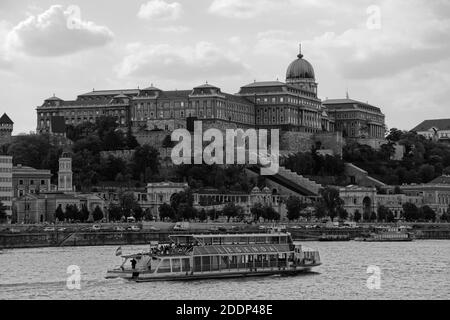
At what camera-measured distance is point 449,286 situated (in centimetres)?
6625

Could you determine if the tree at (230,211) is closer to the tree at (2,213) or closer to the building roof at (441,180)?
the tree at (2,213)

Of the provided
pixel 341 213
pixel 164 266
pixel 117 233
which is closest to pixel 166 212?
pixel 341 213

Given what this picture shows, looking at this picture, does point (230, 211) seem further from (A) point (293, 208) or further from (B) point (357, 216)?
(B) point (357, 216)

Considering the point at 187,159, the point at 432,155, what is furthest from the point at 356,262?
the point at 432,155

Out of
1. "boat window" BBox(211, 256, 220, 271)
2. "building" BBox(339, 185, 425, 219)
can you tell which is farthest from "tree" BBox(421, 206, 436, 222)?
"boat window" BBox(211, 256, 220, 271)

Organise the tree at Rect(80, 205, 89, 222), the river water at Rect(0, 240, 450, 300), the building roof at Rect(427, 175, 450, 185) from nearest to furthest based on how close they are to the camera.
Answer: the river water at Rect(0, 240, 450, 300) → the tree at Rect(80, 205, 89, 222) → the building roof at Rect(427, 175, 450, 185)

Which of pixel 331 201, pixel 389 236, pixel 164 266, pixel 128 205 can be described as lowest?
pixel 164 266

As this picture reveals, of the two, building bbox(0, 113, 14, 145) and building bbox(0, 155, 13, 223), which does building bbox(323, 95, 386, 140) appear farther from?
building bbox(0, 155, 13, 223)

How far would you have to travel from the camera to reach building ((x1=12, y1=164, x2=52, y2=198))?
5586 inches

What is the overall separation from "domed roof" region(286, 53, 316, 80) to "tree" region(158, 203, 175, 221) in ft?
192

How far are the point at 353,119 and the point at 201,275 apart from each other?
12815 cm

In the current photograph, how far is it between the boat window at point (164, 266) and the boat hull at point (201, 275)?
0.30 metres

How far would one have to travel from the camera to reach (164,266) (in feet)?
219
